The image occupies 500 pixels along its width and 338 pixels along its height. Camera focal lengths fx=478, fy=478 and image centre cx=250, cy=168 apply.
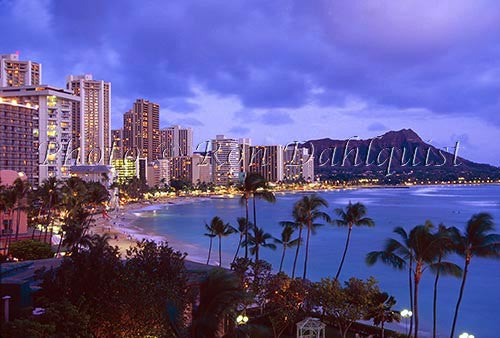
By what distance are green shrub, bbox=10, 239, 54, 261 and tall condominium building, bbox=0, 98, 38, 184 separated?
1890 inches

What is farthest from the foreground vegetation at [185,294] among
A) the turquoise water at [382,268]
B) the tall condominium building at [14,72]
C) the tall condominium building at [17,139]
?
the tall condominium building at [14,72]

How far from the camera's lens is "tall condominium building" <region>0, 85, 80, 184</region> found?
255 feet

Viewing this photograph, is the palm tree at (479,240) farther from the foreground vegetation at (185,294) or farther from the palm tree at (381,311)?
the palm tree at (381,311)

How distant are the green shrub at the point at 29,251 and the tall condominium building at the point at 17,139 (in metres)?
48.0

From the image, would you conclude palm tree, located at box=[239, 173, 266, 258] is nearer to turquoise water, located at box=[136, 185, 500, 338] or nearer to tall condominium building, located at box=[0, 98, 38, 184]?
turquoise water, located at box=[136, 185, 500, 338]

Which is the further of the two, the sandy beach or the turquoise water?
the sandy beach

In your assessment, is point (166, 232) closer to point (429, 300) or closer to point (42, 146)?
point (42, 146)

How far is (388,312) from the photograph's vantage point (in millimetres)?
16703

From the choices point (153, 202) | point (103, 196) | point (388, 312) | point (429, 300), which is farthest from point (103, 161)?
point (388, 312)

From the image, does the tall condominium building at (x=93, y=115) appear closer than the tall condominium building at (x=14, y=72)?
No

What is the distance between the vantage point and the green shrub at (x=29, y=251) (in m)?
27.0

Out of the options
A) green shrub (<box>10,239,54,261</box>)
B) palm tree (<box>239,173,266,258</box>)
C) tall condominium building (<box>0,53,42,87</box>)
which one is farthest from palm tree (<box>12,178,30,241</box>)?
tall condominium building (<box>0,53,42,87</box>)

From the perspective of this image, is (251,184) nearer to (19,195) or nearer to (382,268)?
(19,195)

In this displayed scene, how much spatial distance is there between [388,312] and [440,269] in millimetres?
2406
